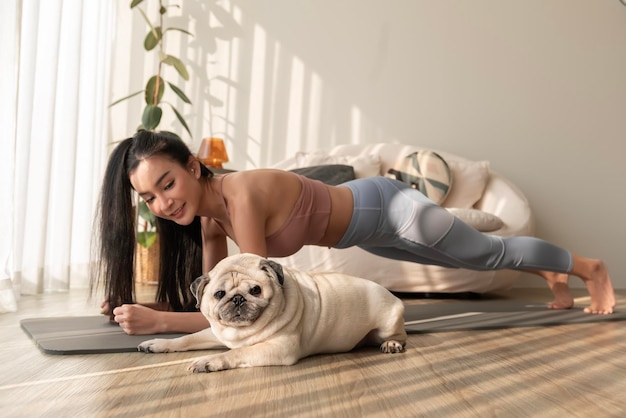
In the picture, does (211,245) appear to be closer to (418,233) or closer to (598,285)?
(418,233)

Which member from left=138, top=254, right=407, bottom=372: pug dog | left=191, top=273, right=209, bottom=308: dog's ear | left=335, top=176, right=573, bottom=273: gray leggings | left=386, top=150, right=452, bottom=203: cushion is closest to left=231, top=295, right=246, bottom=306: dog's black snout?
left=138, top=254, right=407, bottom=372: pug dog

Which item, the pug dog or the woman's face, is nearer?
the pug dog

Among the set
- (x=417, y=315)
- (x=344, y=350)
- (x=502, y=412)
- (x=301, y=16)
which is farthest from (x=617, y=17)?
(x=502, y=412)

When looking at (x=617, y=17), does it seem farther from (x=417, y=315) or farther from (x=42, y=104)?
(x=42, y=104)

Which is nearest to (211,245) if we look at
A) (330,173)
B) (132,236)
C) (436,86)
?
(132,236)

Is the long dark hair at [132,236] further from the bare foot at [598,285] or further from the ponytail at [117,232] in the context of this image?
the bare foot at [598,285]

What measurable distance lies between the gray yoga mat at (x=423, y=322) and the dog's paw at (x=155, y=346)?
0.13ft

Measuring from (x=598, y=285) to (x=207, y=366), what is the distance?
1.92m

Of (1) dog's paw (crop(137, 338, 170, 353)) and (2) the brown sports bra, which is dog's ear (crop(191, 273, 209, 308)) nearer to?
(1) dog's paw (crop(137, 338, 170, 353))

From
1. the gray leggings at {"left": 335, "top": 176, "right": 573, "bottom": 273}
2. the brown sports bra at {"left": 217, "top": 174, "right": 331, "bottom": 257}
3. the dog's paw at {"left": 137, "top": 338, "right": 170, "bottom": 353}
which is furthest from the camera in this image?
the gray leggings at {"left": 335, "top": 176, "right": 573, "bottom": 273}

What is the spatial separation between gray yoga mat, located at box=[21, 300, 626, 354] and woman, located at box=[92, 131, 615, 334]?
0.10 m

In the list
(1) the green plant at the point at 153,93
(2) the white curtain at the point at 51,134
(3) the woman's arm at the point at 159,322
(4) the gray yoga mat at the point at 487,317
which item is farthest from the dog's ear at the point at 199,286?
(1) the green plant at the point at 153,93

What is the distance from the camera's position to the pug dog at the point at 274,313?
171cm

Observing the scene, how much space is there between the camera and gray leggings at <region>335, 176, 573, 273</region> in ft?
8.20
